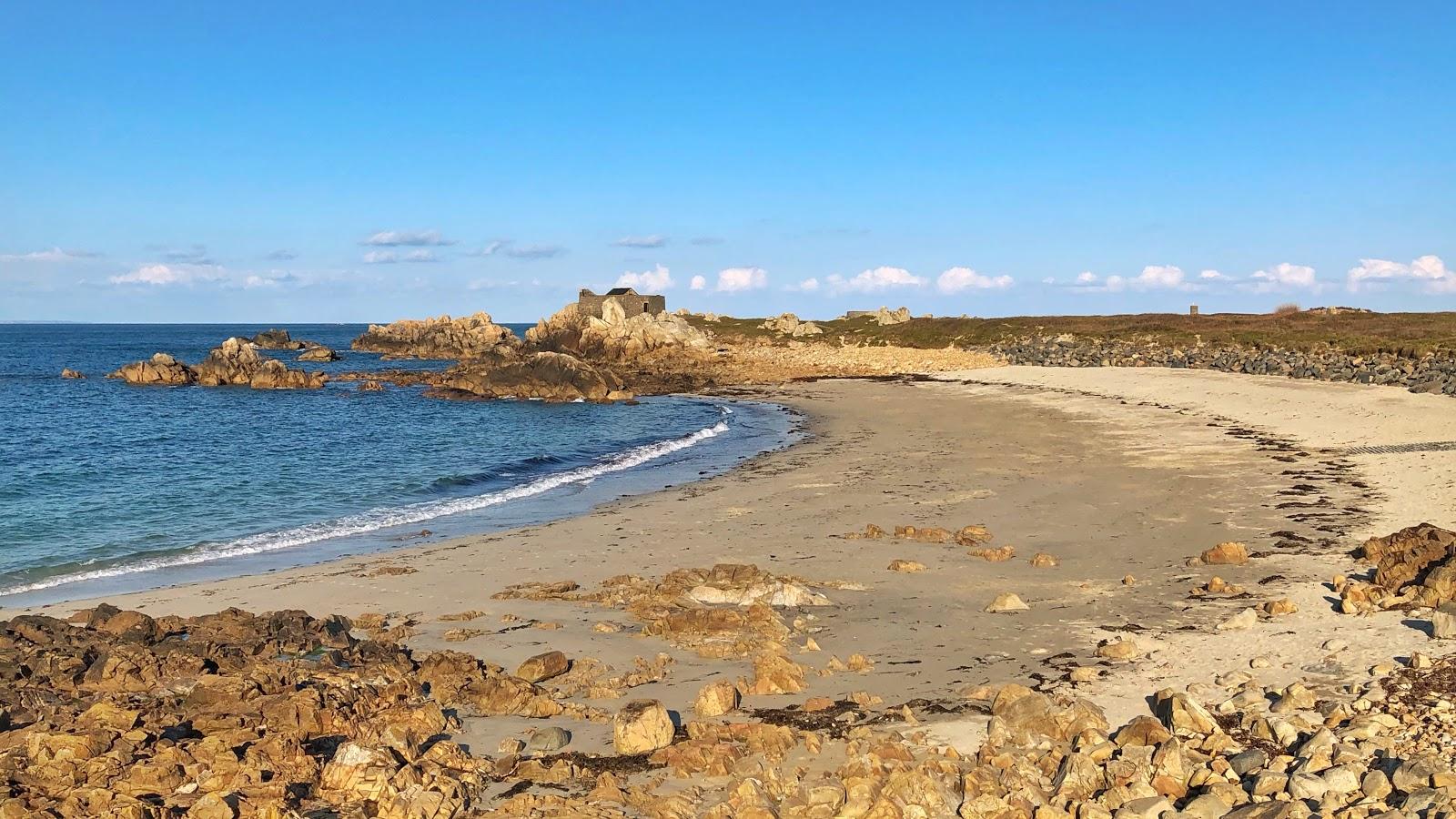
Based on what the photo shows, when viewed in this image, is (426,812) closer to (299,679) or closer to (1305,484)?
(299,679)

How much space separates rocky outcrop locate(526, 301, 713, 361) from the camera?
2815 inches

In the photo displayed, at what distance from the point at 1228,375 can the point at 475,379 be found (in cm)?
3861

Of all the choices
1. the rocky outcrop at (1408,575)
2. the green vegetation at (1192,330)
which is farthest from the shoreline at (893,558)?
the green vegetation at (1192,330)

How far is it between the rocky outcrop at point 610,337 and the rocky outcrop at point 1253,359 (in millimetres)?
23643

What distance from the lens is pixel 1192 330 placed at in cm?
6919

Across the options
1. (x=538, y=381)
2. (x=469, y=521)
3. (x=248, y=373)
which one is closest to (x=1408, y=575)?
(x=469, y=521)

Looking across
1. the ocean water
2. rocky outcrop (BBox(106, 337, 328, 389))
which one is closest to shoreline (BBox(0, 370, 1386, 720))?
the ocean water

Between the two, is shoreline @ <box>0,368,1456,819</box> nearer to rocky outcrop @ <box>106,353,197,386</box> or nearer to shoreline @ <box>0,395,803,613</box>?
shoreline @ <box>0,395,803,613</box>

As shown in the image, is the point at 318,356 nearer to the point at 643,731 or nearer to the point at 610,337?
the point at 610,337

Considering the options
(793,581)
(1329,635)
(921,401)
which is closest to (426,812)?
(793,581)

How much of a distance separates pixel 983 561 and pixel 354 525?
13.1m

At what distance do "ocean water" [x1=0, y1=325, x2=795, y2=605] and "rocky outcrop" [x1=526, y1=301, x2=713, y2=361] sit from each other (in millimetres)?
19366

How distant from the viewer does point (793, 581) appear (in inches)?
544

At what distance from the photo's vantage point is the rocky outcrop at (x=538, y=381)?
172 ft
